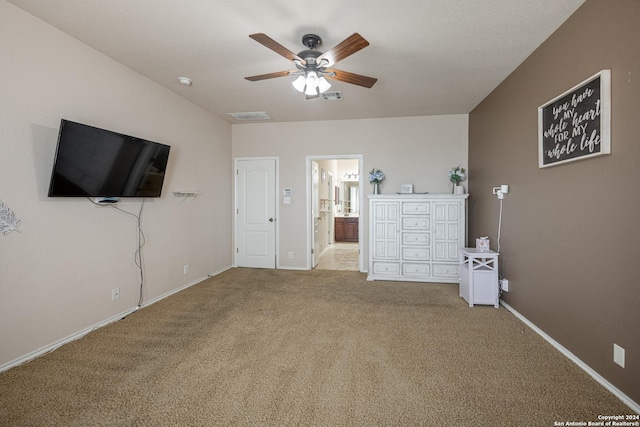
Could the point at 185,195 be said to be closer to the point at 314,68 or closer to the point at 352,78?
the point at 314,68

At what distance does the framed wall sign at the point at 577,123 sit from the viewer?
179 centimetres

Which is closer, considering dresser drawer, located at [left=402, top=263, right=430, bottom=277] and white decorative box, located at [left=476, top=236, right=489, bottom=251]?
white decorative box, located at [left=476, top=236, right=489, bottom=251]

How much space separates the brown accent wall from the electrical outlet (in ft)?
0.11

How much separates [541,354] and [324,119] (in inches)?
166

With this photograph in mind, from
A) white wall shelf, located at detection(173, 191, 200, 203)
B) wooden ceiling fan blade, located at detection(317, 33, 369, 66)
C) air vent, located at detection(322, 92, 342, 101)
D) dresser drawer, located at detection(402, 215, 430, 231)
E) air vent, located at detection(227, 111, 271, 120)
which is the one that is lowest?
dresser drawer, located at detection(402, 215, 430, 231)

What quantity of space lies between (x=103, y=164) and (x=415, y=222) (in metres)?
3.90

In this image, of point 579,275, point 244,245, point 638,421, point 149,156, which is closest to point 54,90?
point 149,156

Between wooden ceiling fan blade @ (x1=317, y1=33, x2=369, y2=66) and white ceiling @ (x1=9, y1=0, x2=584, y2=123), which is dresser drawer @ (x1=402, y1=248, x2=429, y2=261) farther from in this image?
wooden ceiling fan blade @ (x1=317, y1=33, x2=369, y2=66)

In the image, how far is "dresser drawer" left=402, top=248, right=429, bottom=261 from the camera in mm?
4266

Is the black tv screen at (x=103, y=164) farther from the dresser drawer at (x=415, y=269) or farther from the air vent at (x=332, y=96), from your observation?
the dresser drawer at (x=415, y=269)

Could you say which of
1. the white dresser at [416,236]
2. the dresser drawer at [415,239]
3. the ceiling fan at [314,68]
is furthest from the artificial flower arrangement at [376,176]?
the ceiling fan at [314,68]

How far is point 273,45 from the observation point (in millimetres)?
2057

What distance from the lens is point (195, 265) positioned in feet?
13.8

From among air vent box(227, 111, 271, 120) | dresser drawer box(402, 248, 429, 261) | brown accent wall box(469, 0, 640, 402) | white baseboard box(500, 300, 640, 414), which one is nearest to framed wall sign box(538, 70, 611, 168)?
brown accent wall box(469, 0, 640, 402)
